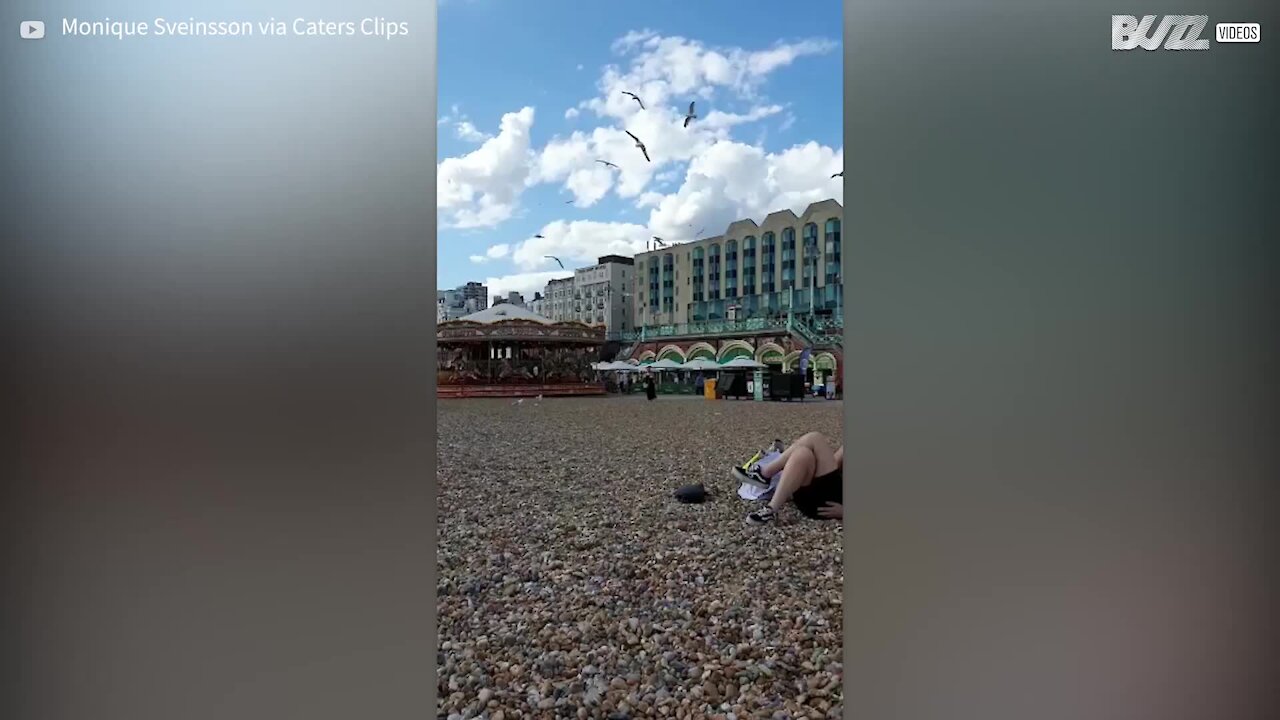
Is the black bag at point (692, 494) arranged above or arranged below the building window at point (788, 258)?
below

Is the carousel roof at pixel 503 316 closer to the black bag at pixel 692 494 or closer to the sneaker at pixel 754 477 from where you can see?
Result: the black bag at pixel 692 494

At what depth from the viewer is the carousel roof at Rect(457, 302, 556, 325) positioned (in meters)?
18.9

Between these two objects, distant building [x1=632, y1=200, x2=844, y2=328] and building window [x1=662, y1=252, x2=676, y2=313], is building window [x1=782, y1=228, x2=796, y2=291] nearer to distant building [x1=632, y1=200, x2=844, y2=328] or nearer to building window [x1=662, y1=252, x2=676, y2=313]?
distant building [x1=632, y1=200, x2=844, y2=328]

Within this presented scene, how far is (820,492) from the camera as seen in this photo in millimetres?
3822

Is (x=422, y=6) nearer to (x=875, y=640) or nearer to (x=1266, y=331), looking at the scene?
(x=875, y=640)

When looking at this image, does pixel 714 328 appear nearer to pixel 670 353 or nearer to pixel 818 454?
pixel 670 353

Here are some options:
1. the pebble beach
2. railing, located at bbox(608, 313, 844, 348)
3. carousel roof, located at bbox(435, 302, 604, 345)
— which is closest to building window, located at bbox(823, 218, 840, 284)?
railing, located at bbox(608, 313, 844, 348)

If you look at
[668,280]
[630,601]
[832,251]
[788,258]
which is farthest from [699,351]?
[630,601]

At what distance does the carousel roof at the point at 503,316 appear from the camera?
18.9 meters

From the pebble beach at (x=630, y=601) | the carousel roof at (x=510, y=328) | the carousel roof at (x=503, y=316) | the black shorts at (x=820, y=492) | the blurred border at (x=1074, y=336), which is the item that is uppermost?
the carousel roof at (x=503, y=316)

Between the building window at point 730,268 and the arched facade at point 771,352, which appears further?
the building window at point 730,268

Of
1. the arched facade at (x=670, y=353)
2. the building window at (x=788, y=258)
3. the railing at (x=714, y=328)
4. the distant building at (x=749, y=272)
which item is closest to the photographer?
the railing at (x=714, y=328)

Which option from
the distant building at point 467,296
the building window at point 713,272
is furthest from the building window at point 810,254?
the distant building at point 467,296

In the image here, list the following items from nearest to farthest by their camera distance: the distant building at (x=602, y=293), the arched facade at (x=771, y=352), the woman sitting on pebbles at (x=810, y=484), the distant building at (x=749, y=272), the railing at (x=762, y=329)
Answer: the woman sitting on pebbles at (x=810, y=484), the railing at (x=762, y=329), the arched facade at (x=771, y=352), the distant building at (x=749, y=272), the distant building at (x=602, y=293)
